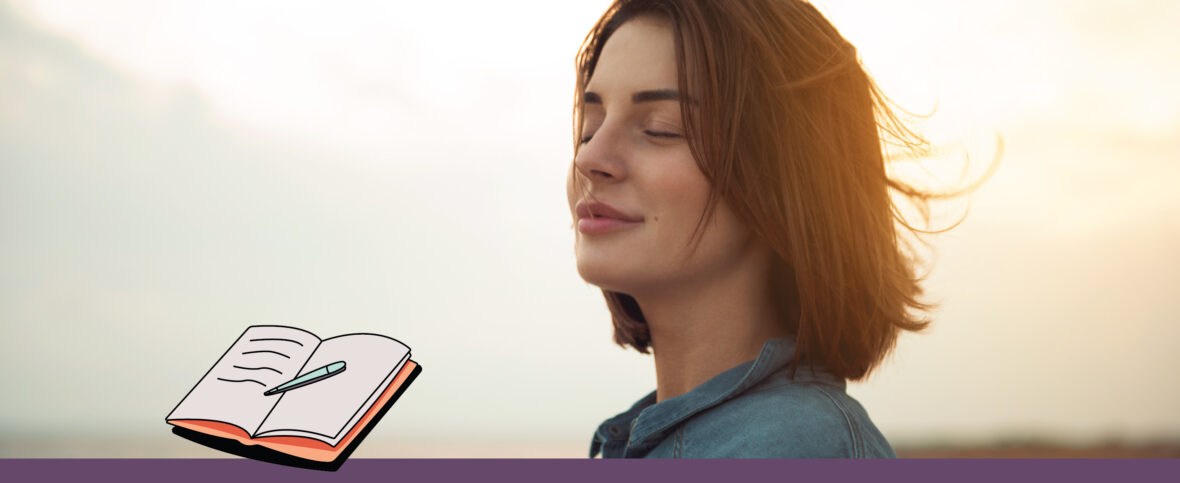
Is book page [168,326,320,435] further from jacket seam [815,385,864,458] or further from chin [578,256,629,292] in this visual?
jacket seam [815,385,864,458]

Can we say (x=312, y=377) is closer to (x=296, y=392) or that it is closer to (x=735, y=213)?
(x=296, y=392)

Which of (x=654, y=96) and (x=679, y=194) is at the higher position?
(x=654, y=96)

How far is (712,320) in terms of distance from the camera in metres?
2.13

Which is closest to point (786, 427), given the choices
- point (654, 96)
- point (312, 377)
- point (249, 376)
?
point (654, 96)

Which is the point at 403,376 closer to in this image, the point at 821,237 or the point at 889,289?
the point at 821,237

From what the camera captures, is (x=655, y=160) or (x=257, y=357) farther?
(x=655, y=160)

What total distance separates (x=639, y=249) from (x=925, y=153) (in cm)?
93

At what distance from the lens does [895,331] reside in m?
2.39

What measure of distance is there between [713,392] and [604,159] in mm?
611

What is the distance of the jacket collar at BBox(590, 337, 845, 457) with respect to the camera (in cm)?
202

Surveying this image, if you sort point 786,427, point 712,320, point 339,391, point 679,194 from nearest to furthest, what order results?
1. point 339,391
2. point 786,427
3. point 679,194
4. point 712,320

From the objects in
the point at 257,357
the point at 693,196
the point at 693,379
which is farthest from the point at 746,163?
the point at 257,357

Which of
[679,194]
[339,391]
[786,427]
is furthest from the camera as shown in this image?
[679,194]

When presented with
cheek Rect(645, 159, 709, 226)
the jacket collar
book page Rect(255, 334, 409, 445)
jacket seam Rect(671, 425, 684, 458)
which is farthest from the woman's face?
book page Rect(255, 334, 409, 445)
